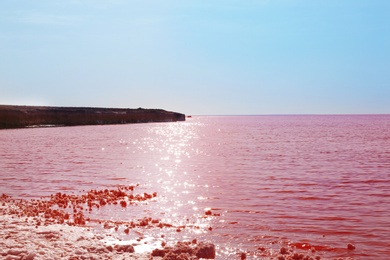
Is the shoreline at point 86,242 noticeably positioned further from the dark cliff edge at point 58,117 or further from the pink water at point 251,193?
the dark cliff edge at point 58,117

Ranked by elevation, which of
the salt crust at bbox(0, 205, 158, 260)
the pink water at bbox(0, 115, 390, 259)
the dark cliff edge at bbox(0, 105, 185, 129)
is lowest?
the pink water at bbox(0, 115, 390, 259)

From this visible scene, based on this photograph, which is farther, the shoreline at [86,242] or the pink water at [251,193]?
the pink water at [251,193]

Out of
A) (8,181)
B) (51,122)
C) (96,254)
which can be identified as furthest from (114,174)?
(51,122)

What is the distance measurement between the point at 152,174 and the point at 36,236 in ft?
54.5

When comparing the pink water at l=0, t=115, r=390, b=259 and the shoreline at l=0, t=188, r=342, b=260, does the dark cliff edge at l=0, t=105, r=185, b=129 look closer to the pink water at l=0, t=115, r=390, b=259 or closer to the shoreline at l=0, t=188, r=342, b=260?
the pink water at l=0, t=115, r=390, b=259

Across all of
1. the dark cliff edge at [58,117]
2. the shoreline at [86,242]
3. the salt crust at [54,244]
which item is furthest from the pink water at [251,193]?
the dark cliff edge at [58,117]

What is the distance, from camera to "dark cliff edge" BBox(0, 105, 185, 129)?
9438 centimetres

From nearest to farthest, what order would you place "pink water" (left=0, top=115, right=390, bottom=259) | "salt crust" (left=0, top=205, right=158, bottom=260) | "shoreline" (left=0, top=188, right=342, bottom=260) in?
"salt crust" (left=0, top=205, right=158, bottom=260)
"shoreline" (left=0, top=188, right=342, bottom=260)
"pink water" (left=0, top=115, right=390, bottom=259)

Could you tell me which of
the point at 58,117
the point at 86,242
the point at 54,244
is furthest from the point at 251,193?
the point at 58,117

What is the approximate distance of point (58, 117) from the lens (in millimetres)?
116688

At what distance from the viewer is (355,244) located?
12320 mm

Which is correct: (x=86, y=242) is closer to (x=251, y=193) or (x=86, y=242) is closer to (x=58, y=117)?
(x=251, y=193)

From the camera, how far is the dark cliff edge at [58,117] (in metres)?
94.4

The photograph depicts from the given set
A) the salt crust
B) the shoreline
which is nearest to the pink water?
the shoreline
